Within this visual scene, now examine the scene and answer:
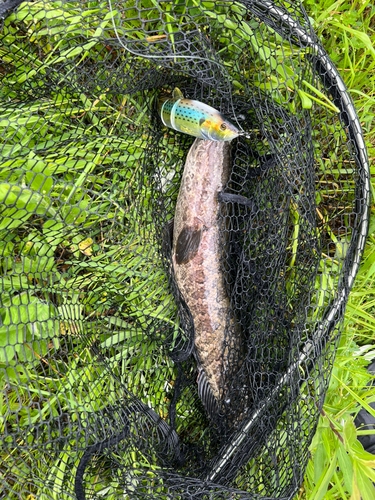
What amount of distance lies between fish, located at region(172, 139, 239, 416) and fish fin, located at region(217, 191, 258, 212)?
0.04 metres

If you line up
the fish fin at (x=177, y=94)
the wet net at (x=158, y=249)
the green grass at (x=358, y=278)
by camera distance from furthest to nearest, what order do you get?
the green grass at (x=358, y=278), the fish fin at (x=177, y=94), the wet net at (x=158, y=249)

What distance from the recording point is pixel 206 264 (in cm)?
259

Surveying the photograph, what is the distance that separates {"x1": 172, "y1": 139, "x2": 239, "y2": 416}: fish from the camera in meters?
2.58

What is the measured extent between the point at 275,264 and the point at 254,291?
23 cm

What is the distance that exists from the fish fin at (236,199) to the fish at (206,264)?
0.12 feet

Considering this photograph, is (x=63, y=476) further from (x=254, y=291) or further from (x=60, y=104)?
(x=60, y=104)

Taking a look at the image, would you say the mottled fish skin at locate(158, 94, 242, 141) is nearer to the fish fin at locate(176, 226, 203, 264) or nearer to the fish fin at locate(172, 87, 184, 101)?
the fish fin at locate(172, 87, 184, 101)

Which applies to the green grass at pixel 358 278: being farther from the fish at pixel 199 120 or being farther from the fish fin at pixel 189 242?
the fish fin at pixel 189 242

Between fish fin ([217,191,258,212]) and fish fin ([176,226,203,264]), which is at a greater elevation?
fish fin ([217,191,258,212])

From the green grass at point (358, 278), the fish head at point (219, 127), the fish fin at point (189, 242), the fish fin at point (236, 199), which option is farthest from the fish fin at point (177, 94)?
the green grass at point (358, 278)

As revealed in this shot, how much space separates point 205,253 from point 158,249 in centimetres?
31

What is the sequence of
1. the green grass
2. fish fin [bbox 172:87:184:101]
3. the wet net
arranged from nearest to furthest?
the wet net < fish fin [bbox 172:87:184:101] < the green grass

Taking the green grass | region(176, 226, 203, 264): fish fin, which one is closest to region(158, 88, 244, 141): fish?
region(176, 226, 203, 264): fish fin

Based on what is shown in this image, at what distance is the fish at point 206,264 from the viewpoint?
258cm
